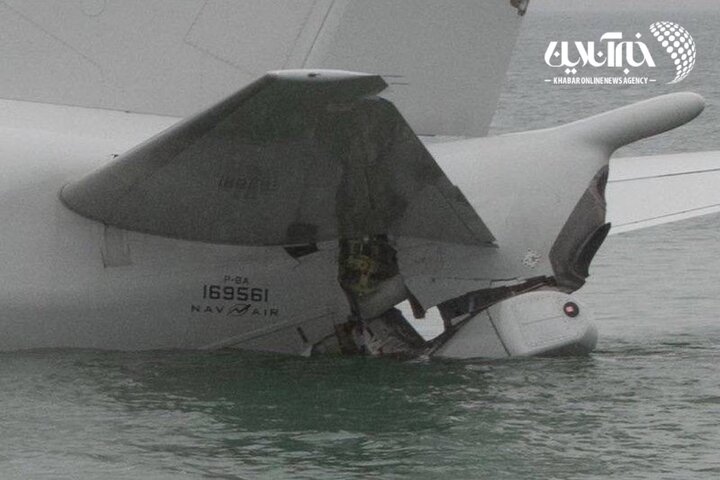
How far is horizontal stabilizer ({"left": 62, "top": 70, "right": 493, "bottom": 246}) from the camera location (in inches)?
430

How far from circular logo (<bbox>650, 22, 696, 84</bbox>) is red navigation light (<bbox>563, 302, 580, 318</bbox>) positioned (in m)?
52.6

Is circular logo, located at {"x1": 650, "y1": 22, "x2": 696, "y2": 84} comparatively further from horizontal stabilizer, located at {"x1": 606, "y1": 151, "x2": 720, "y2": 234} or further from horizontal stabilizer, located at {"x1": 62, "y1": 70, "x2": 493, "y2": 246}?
horizontal stabilizer, located at {"x1": 62, "y1": 70, "x2": 493, "y2": 246}

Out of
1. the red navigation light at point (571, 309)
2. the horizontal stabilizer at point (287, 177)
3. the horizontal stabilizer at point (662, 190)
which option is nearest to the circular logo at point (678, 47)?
the horizontal stabilizer at point (662, 190)

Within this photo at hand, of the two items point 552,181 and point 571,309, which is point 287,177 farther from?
point 571,309

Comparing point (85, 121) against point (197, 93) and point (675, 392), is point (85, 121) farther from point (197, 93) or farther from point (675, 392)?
point (675, 392)

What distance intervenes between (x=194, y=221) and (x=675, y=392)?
3.62 m

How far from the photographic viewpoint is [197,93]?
45.1ft

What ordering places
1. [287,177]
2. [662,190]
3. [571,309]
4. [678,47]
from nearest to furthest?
[287,177], [571,309], [662,190], [678,47]

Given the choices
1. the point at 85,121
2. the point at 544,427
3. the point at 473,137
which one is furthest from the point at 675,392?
the point at 85,121

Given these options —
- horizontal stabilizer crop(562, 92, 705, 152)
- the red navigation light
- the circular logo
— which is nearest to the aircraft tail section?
horizontal stabilizer crop(562, 92, 705, 152)

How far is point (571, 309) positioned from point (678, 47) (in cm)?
8948

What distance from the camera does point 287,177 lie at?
39.3ft

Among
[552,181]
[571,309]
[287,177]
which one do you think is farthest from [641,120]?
[287,177]

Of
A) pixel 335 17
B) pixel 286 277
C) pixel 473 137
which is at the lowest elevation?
pixel 286 277
